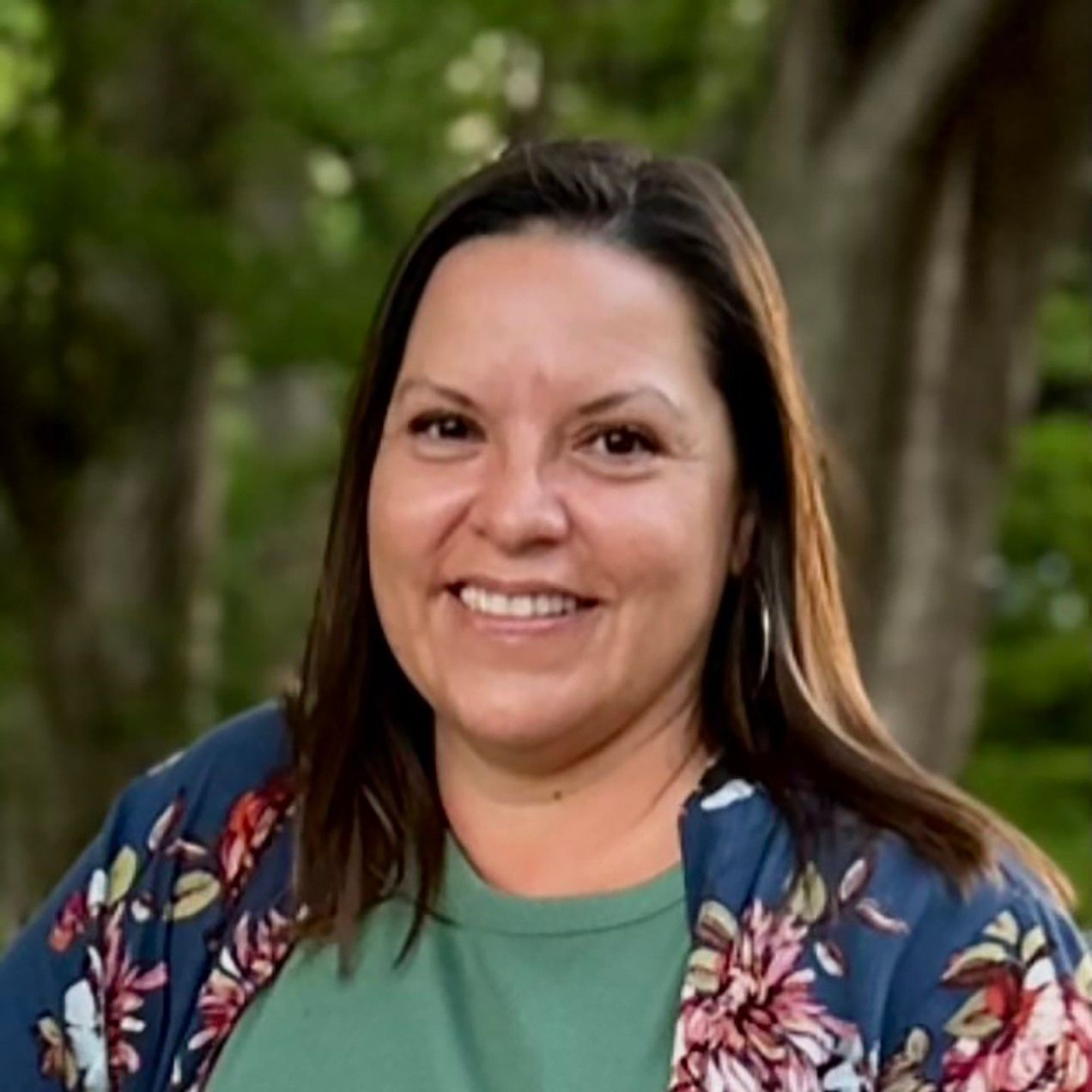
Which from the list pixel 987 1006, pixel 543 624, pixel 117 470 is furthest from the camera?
pixel 117 470

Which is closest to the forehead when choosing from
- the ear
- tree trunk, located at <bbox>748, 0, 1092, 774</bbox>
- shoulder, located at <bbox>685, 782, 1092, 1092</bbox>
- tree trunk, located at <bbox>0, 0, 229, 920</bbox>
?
the ear

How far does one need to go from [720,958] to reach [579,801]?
217 mm

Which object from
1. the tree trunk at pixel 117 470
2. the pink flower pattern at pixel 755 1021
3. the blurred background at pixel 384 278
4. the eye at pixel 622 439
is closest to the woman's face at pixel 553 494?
the eye at pixel 622 439

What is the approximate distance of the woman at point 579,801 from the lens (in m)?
2.14

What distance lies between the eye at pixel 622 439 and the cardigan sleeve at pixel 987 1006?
40 cm

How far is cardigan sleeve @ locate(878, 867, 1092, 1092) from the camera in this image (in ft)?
6.86

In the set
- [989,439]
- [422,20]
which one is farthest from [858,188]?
[422,20]

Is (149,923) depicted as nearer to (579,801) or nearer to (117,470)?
(579,801)

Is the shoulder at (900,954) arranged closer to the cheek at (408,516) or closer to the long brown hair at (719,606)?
the long brown hair at (719,606)

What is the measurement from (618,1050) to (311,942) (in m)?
0.28

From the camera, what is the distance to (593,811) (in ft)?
7.57

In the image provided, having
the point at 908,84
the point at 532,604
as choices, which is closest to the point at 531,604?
the point at 532,604

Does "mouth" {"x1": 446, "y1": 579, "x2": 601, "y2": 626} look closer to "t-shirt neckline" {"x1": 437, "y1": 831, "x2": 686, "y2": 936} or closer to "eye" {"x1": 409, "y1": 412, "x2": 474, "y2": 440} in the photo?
"eye" {"x1": 409, "y1": 412, "x2": 474, "y2": 440}

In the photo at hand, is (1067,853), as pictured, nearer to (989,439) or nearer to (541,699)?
(989,439)
